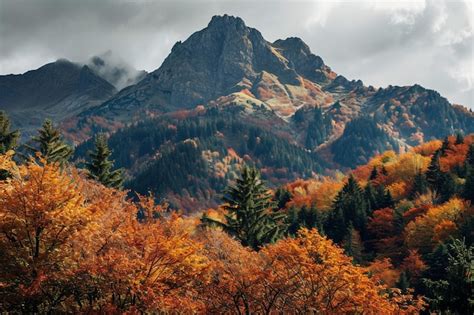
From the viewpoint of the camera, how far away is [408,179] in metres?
145

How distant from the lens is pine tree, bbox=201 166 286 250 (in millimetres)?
59031

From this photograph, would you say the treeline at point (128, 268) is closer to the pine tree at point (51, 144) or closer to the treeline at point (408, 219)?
the pine tree at point (51, 144)

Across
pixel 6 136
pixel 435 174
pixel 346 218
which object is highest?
pixel 435 174

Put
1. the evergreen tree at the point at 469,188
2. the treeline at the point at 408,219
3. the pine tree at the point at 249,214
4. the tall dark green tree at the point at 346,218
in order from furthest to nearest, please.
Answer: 1. the tall dark green tree at the point at 346,218
2. the evergreen tree at the point at 469,188
3. the treeline at the point at 408,219
4. the pine tree at the point at 249,214

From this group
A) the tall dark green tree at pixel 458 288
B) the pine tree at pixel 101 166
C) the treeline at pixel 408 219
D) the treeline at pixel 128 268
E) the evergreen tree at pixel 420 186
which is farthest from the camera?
the evergreen tree at pixel 420 186

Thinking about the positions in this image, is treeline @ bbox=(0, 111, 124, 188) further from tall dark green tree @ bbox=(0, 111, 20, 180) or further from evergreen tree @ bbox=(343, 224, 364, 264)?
evergreen tree @ bbox=(343, 224, 364, 264)

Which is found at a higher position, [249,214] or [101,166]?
[101,166]

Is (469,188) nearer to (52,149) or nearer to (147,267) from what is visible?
(52,149)

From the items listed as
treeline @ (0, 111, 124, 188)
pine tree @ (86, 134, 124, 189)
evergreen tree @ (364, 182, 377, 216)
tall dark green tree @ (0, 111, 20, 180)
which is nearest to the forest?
tall dark green tree @ (0, 111, 20, 180)

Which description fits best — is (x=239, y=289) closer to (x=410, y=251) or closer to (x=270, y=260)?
(x=270, y=260)

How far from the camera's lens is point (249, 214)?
5925 cm

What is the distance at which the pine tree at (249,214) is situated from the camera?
59.0 metres

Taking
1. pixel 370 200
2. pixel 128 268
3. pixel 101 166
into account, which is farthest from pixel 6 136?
pixel 370 200

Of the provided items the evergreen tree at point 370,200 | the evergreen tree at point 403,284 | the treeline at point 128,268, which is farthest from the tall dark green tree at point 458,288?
the evergreen tree at point 370,200
